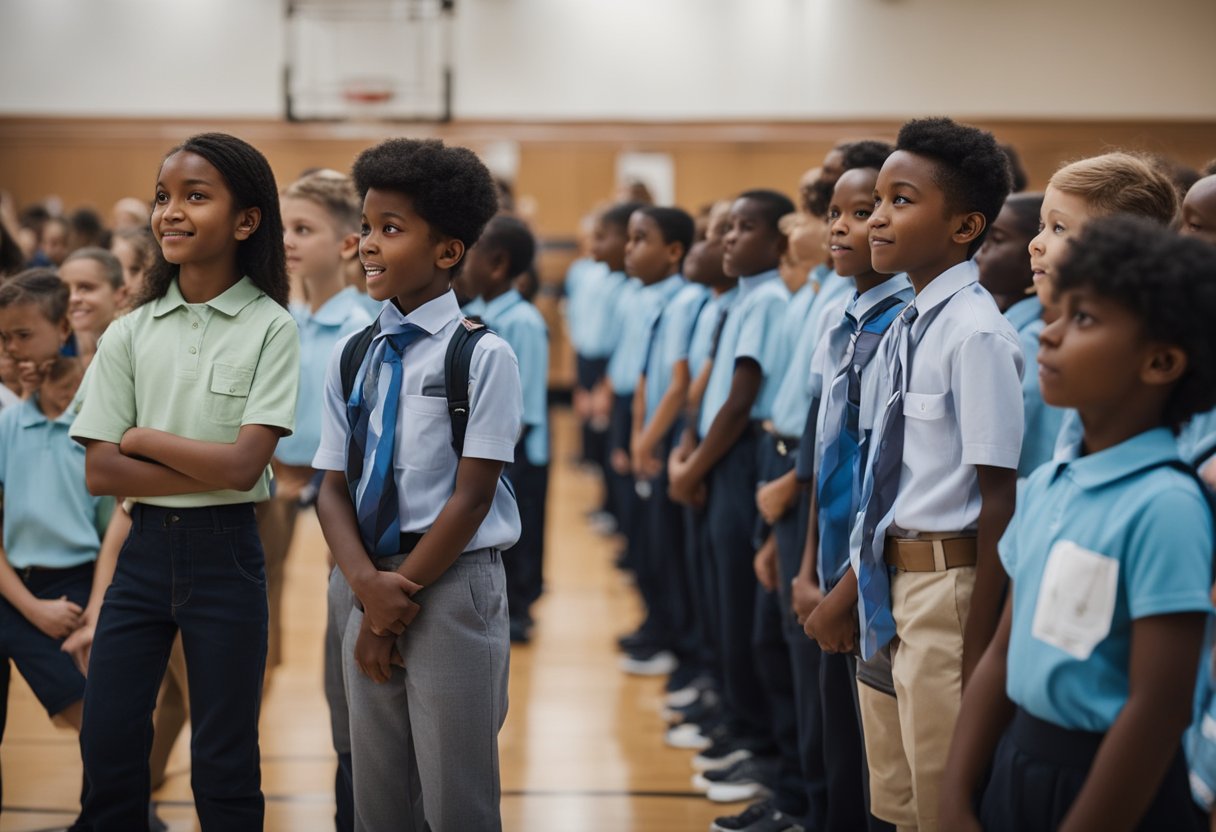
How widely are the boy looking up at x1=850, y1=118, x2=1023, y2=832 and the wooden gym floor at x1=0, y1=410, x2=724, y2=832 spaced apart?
1456mm

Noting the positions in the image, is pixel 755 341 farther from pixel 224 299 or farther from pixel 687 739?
pixel 224 299

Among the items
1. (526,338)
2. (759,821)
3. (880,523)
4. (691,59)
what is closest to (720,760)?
(759,821)

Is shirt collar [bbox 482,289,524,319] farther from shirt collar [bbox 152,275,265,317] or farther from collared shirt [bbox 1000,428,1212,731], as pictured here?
collared shirt [bbox 1000,428,1212,731]

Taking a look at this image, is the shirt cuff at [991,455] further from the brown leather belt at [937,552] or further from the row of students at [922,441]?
the brown leather belt at [937,552]

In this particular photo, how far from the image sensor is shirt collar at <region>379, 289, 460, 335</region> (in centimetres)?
231

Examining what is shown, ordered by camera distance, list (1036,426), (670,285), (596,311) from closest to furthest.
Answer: (1036,426)
(670,285)
(596,311)

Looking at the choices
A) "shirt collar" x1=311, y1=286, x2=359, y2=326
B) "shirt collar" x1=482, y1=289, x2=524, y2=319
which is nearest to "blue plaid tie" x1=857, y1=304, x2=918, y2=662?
"shirt collar" x1=311, y1=286, x2=359, y2=326

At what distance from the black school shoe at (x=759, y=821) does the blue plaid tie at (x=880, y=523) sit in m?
1.21

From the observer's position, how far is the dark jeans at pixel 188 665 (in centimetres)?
236

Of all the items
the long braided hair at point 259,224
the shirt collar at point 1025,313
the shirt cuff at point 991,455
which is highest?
the long braided hair at point 259,224

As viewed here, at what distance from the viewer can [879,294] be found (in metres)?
2.69

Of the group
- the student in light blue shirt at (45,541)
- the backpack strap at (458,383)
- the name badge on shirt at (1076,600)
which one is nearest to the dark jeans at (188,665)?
the backpack strap at (458,383)

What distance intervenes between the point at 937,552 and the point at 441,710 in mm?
959

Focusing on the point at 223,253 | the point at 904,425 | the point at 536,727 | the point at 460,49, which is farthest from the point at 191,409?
the point at 460,49
